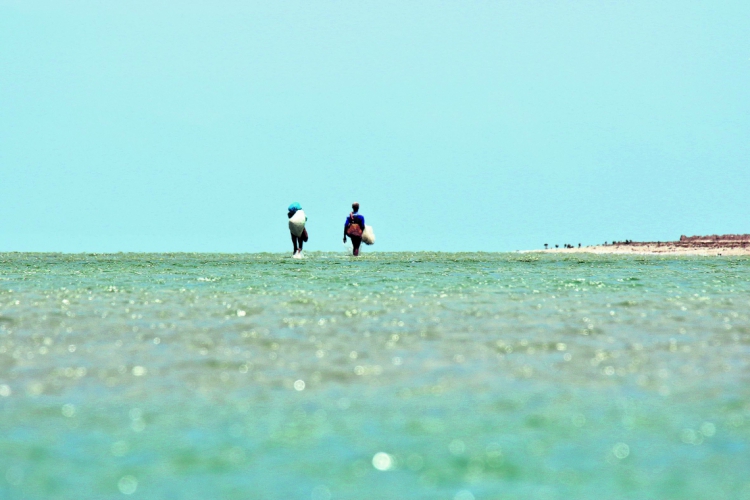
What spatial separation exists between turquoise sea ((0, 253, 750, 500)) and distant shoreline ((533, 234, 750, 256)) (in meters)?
37.8

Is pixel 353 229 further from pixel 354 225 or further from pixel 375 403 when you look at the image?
pixel 375 403

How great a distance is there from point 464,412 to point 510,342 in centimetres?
322

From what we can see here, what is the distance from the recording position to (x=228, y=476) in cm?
416

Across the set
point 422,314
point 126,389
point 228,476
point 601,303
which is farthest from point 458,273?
point 228,476

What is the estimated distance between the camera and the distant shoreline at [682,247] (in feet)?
157

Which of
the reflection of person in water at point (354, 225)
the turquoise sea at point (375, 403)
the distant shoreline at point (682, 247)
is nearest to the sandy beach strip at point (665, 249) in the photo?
the distant shoreline at point (682, 247)

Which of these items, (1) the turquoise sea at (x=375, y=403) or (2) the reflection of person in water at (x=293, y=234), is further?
(2) the reflection of person in water at (x=293, y=234)

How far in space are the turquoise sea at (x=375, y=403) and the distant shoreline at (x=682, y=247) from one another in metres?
37.8

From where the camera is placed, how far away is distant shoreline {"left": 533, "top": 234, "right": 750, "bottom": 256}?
4789 cm

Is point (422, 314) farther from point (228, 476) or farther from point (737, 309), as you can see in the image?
point (228, 476)

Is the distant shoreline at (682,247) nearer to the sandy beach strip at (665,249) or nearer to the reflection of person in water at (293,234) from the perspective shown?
the sandy beach strip at (665,249)

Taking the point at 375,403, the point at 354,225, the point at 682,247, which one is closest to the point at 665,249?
the point at 682,247

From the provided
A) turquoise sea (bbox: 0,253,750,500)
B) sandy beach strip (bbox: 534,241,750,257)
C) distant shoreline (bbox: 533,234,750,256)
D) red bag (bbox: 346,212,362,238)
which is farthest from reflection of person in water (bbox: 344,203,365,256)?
turquoise sea (bbox: 0,253,750,500)

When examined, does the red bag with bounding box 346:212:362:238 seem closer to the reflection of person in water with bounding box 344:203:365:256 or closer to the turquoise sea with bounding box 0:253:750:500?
the reflection of person in water with bounding box 344:203:365:256
